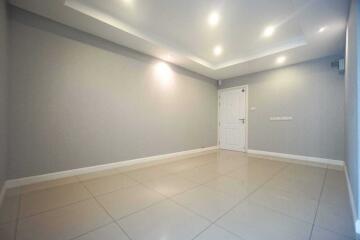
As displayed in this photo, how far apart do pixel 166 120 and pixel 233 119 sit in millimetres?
2688

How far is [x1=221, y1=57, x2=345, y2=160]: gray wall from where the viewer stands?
370 cm

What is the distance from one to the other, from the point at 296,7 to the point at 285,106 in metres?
2.75

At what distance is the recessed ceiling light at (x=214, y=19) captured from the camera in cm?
262

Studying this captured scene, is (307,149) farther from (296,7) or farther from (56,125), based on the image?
(56,125)

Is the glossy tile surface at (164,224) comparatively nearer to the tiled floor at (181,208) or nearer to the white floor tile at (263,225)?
the tiled floor at (181,208)

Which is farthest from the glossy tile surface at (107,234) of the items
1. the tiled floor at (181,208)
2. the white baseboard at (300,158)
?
the white baseboard at (300,158)

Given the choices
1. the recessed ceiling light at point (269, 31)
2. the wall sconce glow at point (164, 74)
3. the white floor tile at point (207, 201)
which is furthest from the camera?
the wall sconce glow at point (164, 74)

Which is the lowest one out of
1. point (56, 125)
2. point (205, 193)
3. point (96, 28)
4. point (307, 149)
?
point (205, 193)

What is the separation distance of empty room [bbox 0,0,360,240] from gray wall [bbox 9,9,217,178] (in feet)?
0.07

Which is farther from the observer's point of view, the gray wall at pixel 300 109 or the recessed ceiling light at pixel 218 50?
the recessed ceiling light at pixel 218 50

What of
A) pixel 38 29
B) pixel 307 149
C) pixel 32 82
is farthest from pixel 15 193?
pixel 307 149

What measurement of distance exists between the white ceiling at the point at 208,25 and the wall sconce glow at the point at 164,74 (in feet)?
0.77

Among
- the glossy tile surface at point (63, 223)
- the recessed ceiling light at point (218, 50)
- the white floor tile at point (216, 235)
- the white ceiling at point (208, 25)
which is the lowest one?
the glossy tile surface at point (63, 223)

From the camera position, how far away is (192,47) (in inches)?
151
